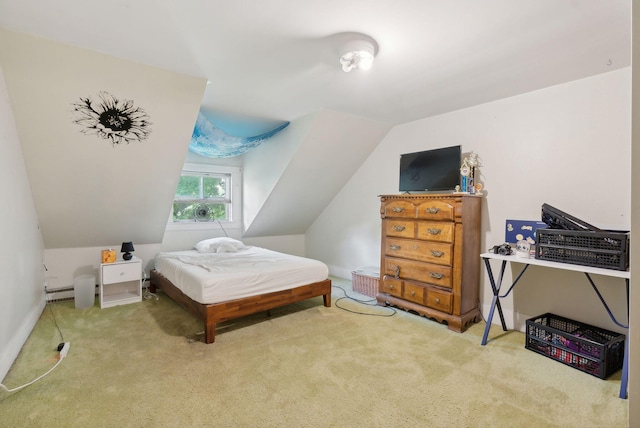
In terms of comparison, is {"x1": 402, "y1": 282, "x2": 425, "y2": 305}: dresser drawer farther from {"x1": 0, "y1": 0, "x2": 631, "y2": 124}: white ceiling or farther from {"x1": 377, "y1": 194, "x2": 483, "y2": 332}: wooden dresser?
{"x1": 0, "y1": 0, "x2": 631, "y2": 124}: white ceiling

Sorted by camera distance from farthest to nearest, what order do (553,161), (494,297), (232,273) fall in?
(232,273), (553,161), (494,297)

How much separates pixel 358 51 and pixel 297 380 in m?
2.25

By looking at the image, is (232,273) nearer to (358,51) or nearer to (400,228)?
(400,228)

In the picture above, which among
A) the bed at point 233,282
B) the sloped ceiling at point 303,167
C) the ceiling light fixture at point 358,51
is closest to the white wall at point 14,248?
the bed at point 233,282

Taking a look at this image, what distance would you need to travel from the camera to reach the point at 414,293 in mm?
3312

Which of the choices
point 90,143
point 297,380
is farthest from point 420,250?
point 90,143

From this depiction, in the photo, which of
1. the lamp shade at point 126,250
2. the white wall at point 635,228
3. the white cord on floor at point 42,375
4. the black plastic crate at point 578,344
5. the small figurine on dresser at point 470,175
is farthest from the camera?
the lamp shade at point 126,250

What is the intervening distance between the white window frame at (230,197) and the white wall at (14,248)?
5.87 ft

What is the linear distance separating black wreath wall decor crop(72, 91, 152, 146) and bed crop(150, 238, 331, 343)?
1378mm

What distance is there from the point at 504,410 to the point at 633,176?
5.09 ft

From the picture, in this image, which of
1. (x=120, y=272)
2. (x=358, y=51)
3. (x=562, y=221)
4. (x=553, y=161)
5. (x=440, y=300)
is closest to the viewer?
(x=358, y=51)

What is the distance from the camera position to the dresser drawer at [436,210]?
9.83ft

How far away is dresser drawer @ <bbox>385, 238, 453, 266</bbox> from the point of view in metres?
3.05

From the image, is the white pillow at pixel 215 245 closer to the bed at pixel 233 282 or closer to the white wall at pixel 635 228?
the bed at pixel 233 282
